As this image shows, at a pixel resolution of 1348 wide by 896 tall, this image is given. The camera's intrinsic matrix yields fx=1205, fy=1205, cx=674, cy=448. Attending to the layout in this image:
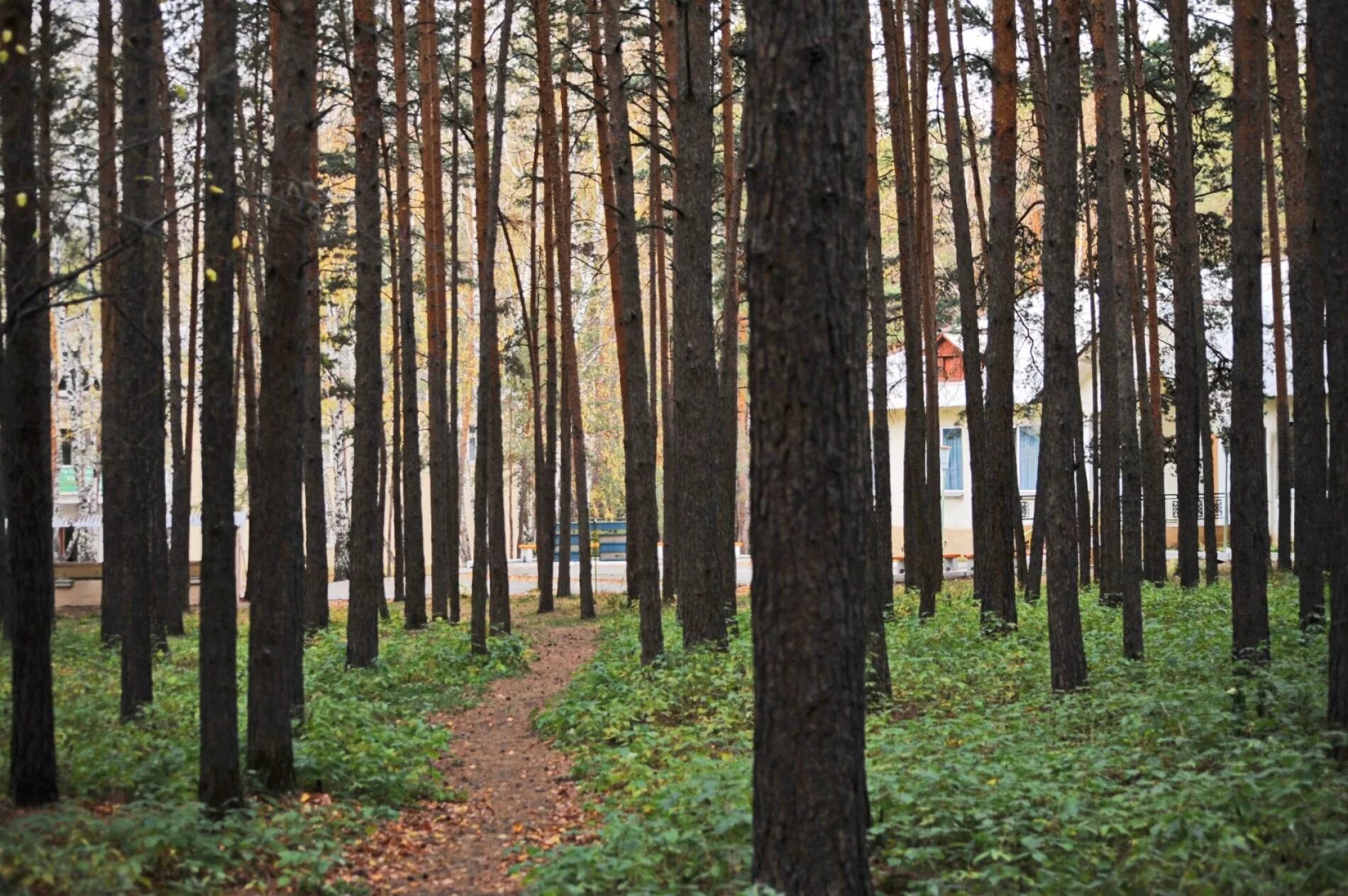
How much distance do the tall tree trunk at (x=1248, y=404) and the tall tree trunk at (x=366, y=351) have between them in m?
8.87

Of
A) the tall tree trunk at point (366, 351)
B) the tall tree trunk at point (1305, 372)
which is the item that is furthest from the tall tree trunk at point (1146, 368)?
the tall tree trunk at point (366, 351)

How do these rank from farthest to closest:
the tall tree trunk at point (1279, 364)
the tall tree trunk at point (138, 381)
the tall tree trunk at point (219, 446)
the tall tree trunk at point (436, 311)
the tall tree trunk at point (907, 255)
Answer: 1. the tall tree trunk at point (1279, 364)
2. the tall tree trunk at point (436, 311)
3. the tall tree trunk at point (907, 255)
4. the tall tree trunk at point (138, 381)
5. the tall tree trunk at point (219, 446)

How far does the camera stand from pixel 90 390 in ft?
108

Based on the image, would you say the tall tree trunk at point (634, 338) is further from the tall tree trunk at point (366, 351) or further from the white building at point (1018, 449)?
the white building at point (1018, 449)

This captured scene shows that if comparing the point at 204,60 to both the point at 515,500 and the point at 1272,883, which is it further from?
the point at 515,500

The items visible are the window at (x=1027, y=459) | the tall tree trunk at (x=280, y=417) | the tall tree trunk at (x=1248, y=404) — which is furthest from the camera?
the window at (x=1027, y=459)

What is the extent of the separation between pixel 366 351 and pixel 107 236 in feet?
15.7

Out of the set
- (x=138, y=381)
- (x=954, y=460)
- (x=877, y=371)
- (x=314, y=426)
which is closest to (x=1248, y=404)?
(x=877, y=371)

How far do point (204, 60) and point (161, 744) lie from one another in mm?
5573

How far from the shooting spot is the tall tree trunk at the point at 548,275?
20.1 metres

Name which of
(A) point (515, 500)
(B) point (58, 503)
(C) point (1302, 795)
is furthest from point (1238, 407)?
(A) point (515, 500)

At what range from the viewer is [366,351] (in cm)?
1480

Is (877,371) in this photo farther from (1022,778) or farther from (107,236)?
(107,236)

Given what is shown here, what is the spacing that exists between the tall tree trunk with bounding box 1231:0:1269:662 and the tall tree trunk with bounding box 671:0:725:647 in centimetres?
559
